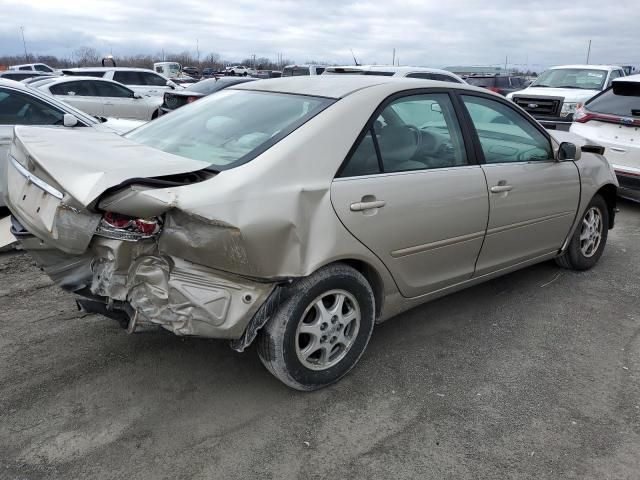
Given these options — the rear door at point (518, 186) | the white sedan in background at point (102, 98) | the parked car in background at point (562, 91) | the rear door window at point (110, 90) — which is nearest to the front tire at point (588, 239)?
the rear door at point (518, 186)

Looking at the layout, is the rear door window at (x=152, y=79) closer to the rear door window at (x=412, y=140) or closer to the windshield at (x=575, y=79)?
the windshield at (x=575, y=79)

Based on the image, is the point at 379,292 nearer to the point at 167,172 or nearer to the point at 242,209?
the point at 242,209

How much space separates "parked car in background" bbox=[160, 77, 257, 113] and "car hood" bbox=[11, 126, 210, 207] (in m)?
9.29

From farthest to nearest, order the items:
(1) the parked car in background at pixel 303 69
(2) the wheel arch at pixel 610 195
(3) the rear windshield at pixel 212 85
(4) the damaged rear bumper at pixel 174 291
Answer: (1) the parked car in background at pixel 303 69 < (3) the rear windshield at pixel 212 85 < (2) the wheel arch at pixel 610 195 < (4) the damaged rear bumper at pixel 174 291

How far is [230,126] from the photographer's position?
10.8 feet

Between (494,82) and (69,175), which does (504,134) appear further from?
(494,82)

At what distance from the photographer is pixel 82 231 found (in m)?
2.55

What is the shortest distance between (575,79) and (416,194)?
37.9 feet

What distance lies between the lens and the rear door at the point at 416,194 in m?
3.01

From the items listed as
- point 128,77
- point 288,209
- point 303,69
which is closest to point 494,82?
point 303,69

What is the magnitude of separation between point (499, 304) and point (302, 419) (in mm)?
2112

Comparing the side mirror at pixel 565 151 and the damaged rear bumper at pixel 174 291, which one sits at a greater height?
the side mirror at pixel 565 151

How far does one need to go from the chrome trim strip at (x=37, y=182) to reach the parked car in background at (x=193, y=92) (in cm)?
944

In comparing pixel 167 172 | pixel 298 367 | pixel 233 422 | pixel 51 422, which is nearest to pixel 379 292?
pixel 298 367
